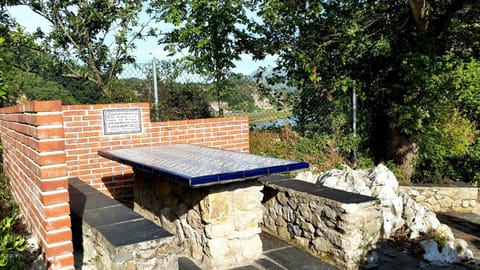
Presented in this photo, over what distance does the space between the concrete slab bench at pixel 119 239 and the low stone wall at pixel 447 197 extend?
20.4ft

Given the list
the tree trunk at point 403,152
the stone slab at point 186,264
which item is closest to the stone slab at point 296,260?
the stone slab at point 186,264

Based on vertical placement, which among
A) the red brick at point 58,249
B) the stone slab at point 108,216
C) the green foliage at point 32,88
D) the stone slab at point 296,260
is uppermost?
the green foliage at point 32,88

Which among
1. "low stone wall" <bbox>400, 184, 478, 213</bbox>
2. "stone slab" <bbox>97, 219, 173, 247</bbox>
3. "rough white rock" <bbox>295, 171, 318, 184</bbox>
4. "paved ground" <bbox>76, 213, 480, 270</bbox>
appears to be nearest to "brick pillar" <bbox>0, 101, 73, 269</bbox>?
"stone slab" <bbox>97, 219, 173, 247</bbox>

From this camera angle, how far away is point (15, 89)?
673cm

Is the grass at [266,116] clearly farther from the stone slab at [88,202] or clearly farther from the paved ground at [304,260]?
the stone slab at [88,202]

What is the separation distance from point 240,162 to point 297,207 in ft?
3.48

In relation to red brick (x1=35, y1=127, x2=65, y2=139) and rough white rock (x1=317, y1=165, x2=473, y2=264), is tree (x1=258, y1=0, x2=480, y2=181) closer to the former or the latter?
rough white rock (x1=317, y1=165, x2=473, y2=264)

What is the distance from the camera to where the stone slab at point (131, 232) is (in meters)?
2.48

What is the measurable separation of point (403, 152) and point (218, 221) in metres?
5.90

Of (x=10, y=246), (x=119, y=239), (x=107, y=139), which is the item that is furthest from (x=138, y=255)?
(x=107, y=139)

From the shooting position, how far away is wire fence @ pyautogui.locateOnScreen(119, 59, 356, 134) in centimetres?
645

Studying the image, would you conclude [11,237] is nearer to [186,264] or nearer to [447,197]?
[186,264]

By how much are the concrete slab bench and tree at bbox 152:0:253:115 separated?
4.08m

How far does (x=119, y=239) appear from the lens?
250cm
